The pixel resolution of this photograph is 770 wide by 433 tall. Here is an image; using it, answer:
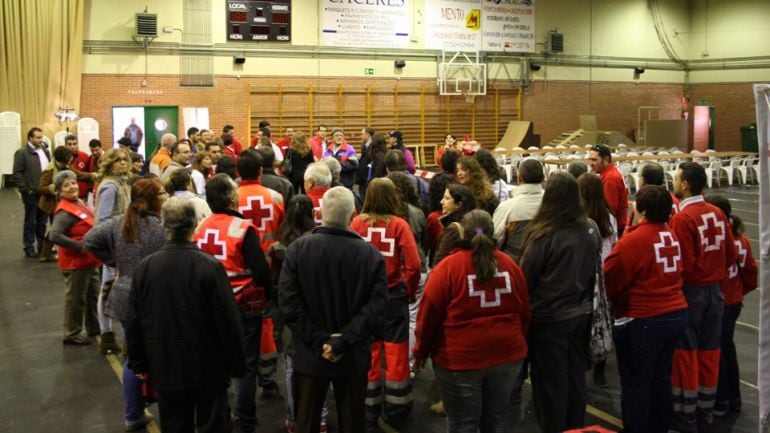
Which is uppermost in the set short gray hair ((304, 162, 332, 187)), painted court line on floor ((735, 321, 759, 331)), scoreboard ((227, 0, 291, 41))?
scoreboard ((227, 0, 291, 41))

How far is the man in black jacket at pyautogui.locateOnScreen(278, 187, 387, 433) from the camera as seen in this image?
358 centimetres

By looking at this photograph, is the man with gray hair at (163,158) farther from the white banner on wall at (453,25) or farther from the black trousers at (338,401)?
the white banner on wall at (453,25)

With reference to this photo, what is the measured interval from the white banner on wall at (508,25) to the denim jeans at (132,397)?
1933 cm

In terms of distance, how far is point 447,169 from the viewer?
22.0ft

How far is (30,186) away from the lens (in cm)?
999

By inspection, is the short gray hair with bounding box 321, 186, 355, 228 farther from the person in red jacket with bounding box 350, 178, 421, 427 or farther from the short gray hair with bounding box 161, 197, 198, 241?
the person in red jacket with bounding box 350, 178, 421, 427

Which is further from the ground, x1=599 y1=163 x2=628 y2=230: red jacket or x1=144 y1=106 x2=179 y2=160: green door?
x1=144 y1=106 x2=179 y2=160: green door

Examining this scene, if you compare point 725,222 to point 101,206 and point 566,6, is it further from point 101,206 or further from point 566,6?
point 566,6

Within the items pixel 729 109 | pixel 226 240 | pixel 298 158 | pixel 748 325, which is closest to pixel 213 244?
pixel 226 240

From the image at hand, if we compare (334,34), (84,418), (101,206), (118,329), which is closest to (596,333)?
(84,418)

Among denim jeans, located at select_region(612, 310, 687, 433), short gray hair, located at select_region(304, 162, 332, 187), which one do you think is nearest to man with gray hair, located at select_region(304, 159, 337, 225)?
short gray hair, located at select_region(304, 162, 332, 187)

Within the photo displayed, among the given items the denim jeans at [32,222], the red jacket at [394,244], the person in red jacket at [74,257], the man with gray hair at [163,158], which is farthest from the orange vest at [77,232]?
the denim jeans at [32,222]

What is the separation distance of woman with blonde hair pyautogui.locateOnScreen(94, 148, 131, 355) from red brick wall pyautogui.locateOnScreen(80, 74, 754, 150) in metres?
12.6

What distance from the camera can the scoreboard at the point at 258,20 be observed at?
18.7 m
